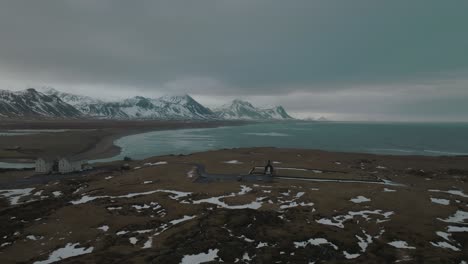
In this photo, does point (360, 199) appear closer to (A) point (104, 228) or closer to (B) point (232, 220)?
(B) point (232, 220)

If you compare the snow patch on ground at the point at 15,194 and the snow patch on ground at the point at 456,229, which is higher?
the snow patch on ground at the point at 456,229

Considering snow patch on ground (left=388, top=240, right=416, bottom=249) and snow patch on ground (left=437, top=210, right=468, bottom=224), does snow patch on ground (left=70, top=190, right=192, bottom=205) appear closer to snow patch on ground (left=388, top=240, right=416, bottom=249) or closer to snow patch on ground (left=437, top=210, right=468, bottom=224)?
snow patch on ground (left=388, top=240, right=416, bottom=249)

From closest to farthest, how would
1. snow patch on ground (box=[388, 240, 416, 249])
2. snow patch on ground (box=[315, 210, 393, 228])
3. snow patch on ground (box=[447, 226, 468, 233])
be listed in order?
1. snow patch on ground (box=[388, 240, 416, 249])
2. snow patch on ground (box=[447, 226, 468, 233])
3. snow patch on ground (box=[315, 210, 393, 228])

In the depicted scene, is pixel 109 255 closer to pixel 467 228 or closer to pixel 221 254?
pixel 221 254

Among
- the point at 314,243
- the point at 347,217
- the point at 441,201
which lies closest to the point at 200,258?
the point at 314,243

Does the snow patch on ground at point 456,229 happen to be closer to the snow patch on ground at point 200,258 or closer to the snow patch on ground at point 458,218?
the snow patch on ground at point 458,218

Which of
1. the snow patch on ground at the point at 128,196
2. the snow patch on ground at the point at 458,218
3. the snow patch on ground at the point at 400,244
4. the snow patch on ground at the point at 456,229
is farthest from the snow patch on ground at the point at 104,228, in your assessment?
the snow patch on ground at the point at 458,218

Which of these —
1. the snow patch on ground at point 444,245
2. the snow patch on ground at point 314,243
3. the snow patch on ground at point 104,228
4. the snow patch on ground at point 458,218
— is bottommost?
the snow patch on ground at point 104,228

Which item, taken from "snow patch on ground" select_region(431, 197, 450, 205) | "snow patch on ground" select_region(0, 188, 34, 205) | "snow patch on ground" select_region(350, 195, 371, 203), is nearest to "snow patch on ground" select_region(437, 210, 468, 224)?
"snow patch on ground" select_region(431, 197, 450, 205)

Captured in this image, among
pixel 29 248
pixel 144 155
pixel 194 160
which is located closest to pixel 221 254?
pixel 29 248
